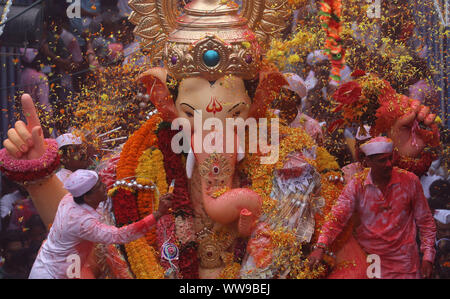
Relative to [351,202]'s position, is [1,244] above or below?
below

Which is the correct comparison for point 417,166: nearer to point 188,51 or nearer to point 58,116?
point 188,51

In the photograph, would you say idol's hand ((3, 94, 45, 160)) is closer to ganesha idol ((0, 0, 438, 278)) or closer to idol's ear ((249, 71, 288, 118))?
ganesha idol ((0, 0, 438, 278))

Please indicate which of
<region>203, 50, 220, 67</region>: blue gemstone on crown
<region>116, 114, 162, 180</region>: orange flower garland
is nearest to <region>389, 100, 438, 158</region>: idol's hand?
<region>203, 50, 220, 67</region>: blue gemstone on crown

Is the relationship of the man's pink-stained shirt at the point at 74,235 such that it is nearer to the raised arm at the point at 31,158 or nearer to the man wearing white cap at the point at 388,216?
the raised arm at the point at 31,158

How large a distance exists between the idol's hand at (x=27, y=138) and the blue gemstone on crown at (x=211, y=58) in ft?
3.61

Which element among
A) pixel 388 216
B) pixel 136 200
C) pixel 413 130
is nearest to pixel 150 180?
pixel 136 200

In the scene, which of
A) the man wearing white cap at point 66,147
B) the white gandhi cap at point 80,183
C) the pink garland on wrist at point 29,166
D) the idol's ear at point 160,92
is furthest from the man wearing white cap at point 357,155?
the pink garland on wrist at point 29,166

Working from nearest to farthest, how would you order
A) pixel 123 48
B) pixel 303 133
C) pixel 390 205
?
1. pixel 390 205
2. pixel 303 133
3. pixel 123 48

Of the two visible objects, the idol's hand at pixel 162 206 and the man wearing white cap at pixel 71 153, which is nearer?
the idol's hand at pixel 162 206

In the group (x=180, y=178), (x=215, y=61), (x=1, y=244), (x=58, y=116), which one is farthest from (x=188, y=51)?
(x=1, y=244)

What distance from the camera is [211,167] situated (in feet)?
14.7

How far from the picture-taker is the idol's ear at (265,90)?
4633 millimetres

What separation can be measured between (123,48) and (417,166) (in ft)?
7.03

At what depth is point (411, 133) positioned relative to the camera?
450cm
